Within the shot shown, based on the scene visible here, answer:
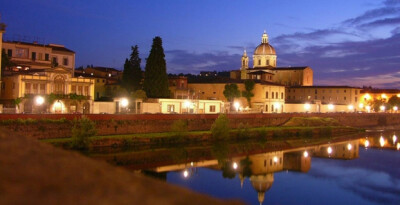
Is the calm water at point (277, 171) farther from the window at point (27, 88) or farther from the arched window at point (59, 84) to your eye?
the arched window at point (59, 84)

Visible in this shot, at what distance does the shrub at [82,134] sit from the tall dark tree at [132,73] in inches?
1125

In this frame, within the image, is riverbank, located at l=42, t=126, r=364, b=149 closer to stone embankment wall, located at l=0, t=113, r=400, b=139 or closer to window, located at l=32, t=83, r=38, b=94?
stone embankment wall, located at l=0, t=113, r=400, b=139

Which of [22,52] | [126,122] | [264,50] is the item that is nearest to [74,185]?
[126,122]

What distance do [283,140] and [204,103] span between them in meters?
16.2

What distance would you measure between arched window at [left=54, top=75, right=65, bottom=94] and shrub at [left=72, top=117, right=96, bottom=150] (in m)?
14.8

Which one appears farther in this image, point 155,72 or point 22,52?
point 22,52

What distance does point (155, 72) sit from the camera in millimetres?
A: 62844

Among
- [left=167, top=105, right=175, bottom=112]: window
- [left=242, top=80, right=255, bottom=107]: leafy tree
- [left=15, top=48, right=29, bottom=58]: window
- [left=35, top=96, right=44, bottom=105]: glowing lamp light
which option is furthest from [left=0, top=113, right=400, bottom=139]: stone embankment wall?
[left=15, top=48, right=29, bottom=58]: window

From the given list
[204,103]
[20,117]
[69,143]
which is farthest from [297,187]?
[204,103]

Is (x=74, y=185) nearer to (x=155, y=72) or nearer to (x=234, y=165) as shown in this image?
(x=234, y=165)

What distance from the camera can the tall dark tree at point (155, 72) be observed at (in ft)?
206

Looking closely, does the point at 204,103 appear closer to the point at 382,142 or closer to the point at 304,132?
the point at 304,132

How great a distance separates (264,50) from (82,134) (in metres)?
81.4

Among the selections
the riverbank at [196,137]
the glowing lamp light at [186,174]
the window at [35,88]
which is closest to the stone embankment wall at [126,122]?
the riverbank at [196,137]
